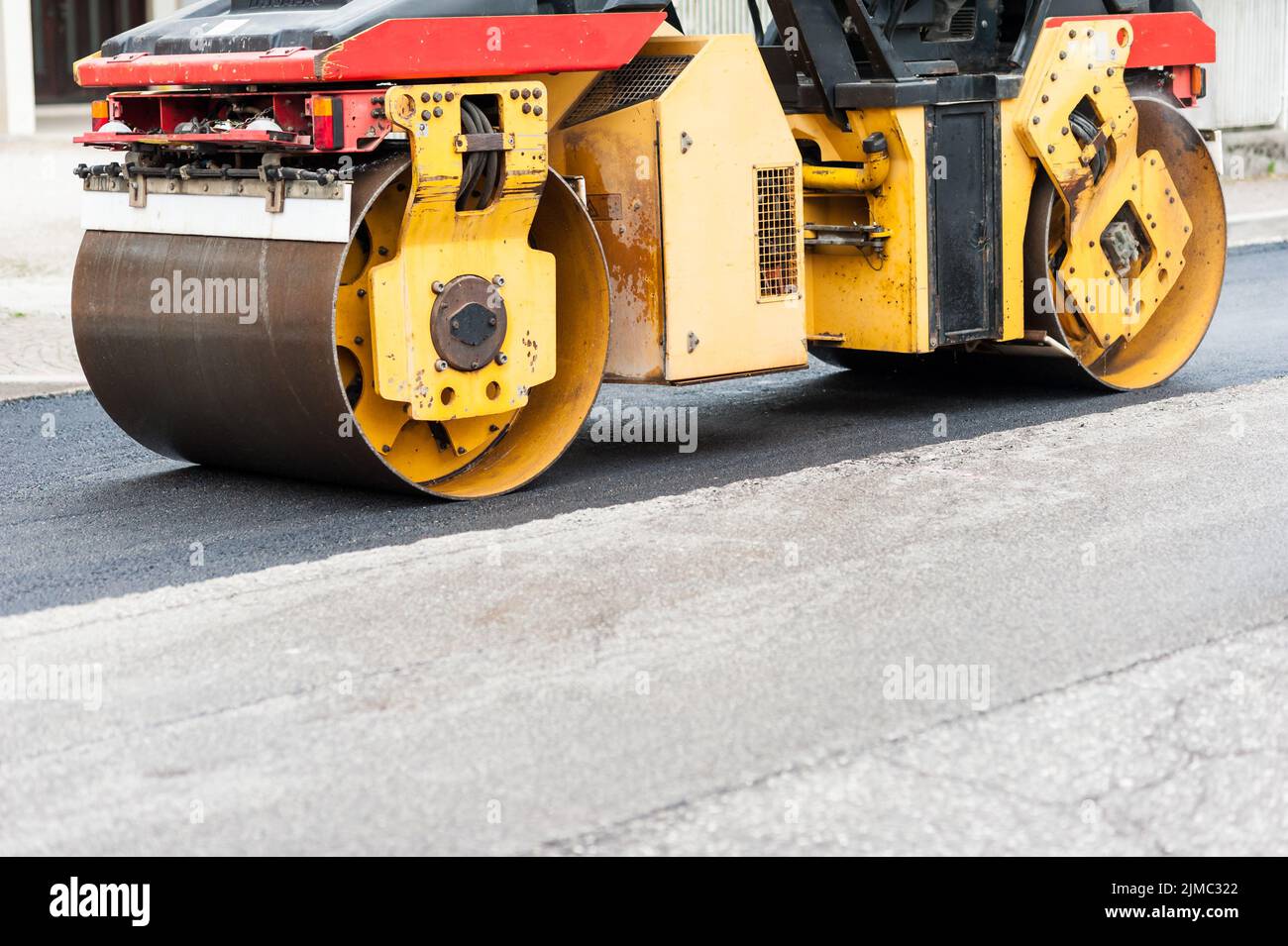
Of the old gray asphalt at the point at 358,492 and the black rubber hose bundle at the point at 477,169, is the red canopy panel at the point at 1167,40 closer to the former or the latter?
the old gray asphalt at the point at 358,492

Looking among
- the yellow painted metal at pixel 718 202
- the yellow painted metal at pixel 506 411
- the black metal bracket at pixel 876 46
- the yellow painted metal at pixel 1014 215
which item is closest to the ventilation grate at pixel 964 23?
the yellow painted metal at pixel 1014 215

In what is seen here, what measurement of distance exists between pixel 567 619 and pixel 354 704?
84cm

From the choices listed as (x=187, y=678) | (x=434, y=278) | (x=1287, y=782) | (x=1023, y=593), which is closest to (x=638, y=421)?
A: (x=434, y=278)

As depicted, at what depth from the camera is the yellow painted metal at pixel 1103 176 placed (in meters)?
7.88

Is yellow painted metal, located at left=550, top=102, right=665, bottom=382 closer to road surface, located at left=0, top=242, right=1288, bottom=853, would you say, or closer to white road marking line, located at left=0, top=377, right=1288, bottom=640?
road surface, located at left=0, top=242, right=1288, bottom=853

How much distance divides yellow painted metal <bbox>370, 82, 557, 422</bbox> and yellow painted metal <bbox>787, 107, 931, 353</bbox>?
1.73 metres

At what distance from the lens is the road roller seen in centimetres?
602

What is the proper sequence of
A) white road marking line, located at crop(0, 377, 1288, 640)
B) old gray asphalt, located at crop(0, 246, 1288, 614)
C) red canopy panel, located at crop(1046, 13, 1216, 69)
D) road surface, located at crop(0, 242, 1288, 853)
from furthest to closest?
1. red canopy panel, located at crop(1046, 13, 1216, 69)
2. old gray asphalt, located at crop(0, 246, 1288, 614)
3. white road marking line, located at crop(0, 377, 1288, 640)
4. road surface, located at crop(0, 242, 1288, 853)

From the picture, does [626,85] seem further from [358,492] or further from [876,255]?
[358,492]

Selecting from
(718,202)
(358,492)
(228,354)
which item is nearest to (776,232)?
(718,202)

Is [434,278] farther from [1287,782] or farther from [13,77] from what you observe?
[13,77]

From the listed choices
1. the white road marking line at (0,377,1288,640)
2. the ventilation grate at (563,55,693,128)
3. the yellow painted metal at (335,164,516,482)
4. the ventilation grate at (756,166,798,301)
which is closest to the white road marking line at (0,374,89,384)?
the yellow painted metal at (335,164,516,482)

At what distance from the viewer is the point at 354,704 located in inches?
171

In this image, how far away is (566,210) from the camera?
266 inches
